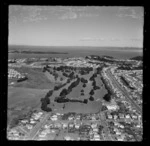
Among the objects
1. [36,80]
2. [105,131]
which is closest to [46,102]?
[36,80]

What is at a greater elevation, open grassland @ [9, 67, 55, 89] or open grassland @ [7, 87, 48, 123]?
open grassland @ [9, 67, 55, 89]

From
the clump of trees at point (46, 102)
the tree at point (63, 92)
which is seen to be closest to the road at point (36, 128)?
the clump of trees at point (46, 102)

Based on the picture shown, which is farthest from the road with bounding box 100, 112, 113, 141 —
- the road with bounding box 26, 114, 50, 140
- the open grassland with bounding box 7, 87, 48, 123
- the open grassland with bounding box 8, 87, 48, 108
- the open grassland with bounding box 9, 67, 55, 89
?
the open grassland with bounding box 9, 67, 55, 89

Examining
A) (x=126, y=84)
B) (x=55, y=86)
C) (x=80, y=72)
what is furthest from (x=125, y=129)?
(x=55, y=86)

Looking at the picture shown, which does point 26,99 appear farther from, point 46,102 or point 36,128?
point 36,128

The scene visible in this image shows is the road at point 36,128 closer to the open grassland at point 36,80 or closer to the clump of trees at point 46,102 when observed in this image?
the clump of trees at point 46,102

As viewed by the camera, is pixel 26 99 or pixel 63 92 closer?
pixel 26 99

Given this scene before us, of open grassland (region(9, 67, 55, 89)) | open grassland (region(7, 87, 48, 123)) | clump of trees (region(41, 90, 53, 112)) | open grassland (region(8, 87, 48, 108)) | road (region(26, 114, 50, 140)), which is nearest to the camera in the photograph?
road (region(26, 114, 50, 140))

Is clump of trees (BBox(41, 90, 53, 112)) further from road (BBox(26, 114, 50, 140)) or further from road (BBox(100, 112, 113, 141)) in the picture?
road (BBox(100, 112, 113, 141))
